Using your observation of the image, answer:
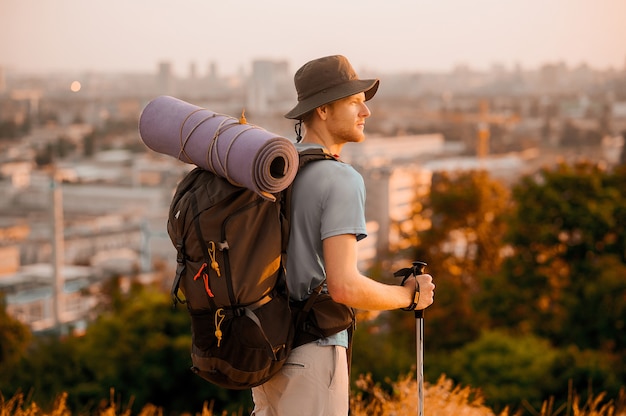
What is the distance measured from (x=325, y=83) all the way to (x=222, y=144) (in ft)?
0.89

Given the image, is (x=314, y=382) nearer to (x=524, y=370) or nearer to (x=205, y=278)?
(x=205, y=278)

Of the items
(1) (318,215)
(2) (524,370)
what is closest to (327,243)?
(1) (318,215)

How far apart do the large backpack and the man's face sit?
0.32 feet

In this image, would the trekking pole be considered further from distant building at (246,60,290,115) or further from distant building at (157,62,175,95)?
distant building at (157,62,175,95)

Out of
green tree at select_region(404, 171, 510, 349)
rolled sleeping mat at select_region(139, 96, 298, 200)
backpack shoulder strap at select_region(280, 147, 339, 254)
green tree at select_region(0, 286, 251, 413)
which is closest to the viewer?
rolled sleeping mat at select_region(139, 96, 298, 200)

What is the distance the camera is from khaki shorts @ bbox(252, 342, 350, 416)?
1.78 m

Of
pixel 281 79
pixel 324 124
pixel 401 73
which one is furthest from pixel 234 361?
pixel 401 73

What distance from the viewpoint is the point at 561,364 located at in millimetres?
8320

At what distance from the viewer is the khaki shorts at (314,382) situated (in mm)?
1779

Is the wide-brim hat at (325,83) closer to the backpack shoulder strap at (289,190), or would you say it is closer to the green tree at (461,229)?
the backpack shoulder strap at (289,190)

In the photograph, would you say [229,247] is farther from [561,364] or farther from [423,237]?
[423,237]

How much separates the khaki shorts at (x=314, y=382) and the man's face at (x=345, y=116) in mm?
425

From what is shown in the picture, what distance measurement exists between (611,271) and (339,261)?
11.8 meters

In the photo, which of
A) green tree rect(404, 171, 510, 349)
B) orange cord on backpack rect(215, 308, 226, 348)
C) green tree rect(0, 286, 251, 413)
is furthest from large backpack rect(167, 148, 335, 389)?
green tree rect(404, 171, 510, 349)
